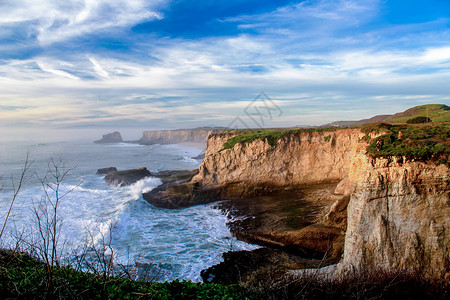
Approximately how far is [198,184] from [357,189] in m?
13.8

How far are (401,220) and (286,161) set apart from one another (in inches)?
473

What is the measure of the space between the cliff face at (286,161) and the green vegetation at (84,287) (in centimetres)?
1564

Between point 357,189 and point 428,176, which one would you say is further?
point 357,189

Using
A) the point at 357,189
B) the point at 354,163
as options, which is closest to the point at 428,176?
the point at 357,189

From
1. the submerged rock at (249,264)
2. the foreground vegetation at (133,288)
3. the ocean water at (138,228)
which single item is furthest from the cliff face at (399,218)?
the ocean water at (138,228)

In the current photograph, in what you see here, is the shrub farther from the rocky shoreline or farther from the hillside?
the hillside

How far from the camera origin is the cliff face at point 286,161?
19688mm

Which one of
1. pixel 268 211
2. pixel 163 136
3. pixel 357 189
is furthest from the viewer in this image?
pixel 163 136

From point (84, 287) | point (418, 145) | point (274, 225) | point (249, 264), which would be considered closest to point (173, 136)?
point (274, 225)

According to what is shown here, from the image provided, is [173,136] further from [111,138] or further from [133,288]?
[133,288]

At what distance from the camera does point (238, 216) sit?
16531 mm

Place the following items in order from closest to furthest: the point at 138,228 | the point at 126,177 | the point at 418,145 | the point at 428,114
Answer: the point at 418,145 → the point at 138,228 → the point at 428,114 → the point at 126,177

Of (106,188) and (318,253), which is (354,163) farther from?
(106,188)

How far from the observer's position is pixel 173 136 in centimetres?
9506
